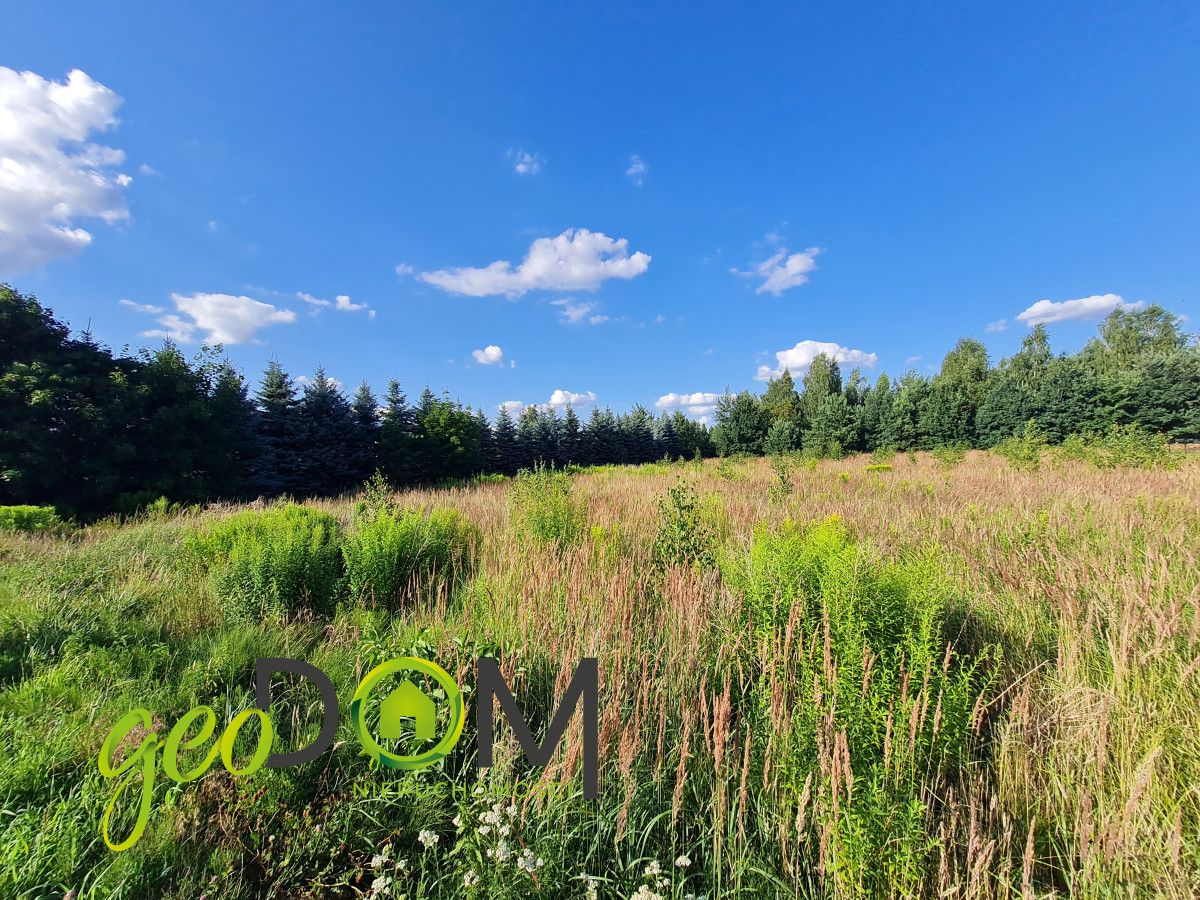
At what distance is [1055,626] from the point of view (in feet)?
8.12

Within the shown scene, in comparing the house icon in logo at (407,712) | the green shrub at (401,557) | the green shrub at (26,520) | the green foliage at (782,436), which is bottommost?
the house icon in logo at (407,712)

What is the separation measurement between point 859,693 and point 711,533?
2644 mm

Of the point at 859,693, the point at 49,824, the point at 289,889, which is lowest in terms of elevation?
the point at 289,889

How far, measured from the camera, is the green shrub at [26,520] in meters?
6.42

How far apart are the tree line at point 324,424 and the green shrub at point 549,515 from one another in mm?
12032

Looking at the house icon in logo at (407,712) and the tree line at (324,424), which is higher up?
the tree line at (324,424)

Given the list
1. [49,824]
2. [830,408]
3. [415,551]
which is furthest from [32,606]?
[830,408]

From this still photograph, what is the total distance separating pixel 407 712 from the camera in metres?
1.98

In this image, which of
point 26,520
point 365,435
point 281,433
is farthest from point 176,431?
point 26,520

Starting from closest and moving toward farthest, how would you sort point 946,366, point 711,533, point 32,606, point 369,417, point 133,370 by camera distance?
1. point 32,606
2. point 711,533
3. point 133,370
4. point 369,417
5. point 946,366

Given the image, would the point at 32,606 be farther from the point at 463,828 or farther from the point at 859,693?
the point at 859,693
